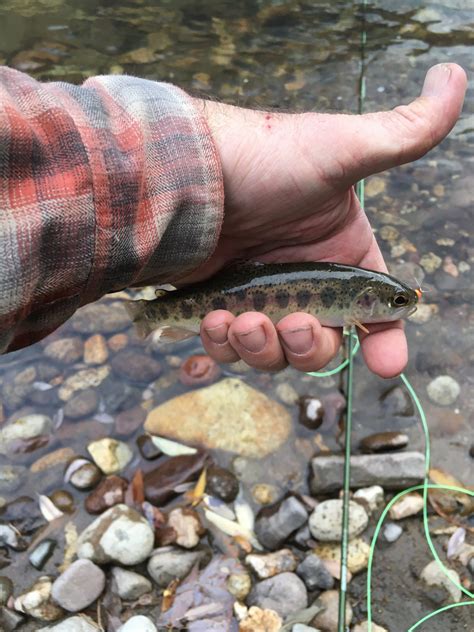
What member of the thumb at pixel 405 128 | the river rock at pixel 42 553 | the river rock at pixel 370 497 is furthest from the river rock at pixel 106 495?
the thumb at pixel 405 128

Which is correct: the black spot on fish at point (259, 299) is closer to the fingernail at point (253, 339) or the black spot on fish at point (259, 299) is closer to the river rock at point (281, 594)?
the fingernail at point (253, 339)

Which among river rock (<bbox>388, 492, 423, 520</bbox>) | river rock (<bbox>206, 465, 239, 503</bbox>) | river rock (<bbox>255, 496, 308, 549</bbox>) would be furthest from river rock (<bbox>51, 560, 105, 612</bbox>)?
river rock (<bbox>388, 492, 423, 520</bbox>)

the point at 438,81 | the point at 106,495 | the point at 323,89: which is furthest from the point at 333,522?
the point at 323,89

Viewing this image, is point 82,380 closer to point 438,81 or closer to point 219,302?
point 219,302

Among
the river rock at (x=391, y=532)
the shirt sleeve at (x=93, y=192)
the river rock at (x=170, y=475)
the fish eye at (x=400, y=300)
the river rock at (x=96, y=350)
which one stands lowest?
the river rock at (x=391, y=532)

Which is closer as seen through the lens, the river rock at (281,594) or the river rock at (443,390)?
the river rock at (281,594)

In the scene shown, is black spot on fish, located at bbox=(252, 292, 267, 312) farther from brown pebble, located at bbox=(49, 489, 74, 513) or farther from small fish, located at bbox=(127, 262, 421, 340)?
brown pebble, located at bbox=(49, 489, 74, 513)
